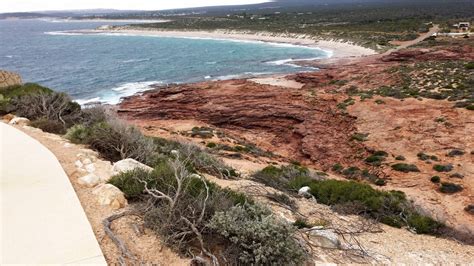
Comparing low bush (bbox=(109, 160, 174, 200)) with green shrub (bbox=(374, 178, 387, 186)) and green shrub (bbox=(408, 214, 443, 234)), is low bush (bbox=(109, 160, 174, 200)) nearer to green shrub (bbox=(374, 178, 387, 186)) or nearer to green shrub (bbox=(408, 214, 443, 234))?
green shrub (bbox=(408, 214, 443, 234))

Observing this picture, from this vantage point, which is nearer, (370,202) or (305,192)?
(370,202)

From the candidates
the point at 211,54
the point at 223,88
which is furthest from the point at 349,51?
the point at 223,88

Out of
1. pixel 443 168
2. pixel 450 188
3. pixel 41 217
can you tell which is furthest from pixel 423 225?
pixel 41 217

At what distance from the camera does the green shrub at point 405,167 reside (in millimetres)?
15413

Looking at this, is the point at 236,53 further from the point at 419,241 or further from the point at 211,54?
the point at 419,241

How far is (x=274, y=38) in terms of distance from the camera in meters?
82.6

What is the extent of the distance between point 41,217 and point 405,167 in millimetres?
14234

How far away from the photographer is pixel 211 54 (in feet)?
212

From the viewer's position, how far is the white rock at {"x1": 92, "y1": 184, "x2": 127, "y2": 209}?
6.60 metres

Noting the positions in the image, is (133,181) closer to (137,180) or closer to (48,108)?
(137,180)

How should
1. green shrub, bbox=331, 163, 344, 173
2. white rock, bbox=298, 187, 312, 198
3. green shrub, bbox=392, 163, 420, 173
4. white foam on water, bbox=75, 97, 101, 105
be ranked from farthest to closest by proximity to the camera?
white foam on water, bbox=75, 97, 101, 105 < green shrub, bbox=331, 163, 344, 173 < green shrub, bbox=392, 163, 420, 173 < white rock, bbox=298, 187, 312, 198

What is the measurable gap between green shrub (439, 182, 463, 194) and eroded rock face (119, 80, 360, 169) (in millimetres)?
5122

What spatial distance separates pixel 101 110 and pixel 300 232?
1167 cm

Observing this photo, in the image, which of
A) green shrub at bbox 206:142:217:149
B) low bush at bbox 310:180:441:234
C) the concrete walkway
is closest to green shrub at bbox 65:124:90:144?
the concrete walkway
